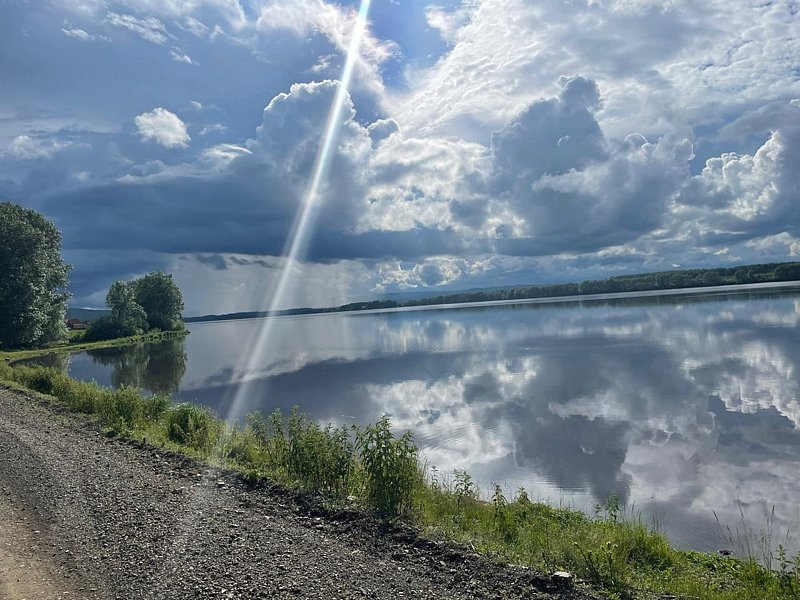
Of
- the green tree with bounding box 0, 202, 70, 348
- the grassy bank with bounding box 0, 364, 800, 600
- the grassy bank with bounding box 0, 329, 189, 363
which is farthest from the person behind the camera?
the green tree with bounding box 0, 202, 70, 348

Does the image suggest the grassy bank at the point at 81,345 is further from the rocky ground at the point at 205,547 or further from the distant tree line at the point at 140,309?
the rocky ground at the point at 205,547

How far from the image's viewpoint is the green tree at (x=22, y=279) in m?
63.1

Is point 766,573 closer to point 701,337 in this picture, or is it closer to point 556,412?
point 556,412

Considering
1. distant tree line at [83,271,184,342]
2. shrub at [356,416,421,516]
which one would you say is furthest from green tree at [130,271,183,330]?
shrub at [356,416,421,516]

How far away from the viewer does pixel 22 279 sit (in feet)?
209

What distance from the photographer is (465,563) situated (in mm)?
7152

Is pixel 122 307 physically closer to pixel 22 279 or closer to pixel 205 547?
pixel 22 279

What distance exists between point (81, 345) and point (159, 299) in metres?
40.5

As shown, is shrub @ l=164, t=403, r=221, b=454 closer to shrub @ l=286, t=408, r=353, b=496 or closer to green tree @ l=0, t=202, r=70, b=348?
shrub @ l=286, t=408, r=353, b=496

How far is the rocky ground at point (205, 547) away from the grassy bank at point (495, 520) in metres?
0.55

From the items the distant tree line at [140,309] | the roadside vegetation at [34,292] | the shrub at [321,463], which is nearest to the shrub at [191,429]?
the shrub at [321,463]

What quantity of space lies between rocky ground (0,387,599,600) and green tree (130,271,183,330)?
118250mm

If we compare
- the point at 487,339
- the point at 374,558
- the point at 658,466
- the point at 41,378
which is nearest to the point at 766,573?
the point at 374,558

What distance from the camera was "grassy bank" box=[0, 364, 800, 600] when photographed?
22.7 feet
